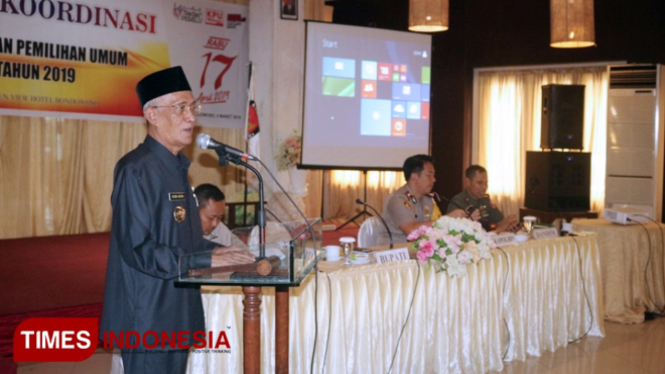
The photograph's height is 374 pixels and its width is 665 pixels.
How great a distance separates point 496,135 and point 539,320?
6228mm

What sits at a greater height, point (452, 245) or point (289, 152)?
point (289, 152)

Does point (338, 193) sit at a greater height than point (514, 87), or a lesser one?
lesser

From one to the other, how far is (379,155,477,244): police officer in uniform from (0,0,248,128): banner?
15.2 feet

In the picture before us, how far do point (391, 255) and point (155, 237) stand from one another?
5.75ft

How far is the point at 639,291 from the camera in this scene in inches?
217

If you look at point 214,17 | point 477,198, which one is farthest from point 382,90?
point 214,17

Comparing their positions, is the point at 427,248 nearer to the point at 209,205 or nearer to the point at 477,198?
the point at 209,205

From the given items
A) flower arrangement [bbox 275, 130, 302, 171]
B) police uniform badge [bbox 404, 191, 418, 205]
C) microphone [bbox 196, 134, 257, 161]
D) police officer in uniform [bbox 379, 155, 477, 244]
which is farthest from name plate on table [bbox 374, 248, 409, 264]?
flower arrangement [bbox 275, 130, 302, 171]

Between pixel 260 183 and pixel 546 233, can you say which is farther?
pixel 546 233

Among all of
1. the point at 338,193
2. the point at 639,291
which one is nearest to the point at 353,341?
the point at 639,291

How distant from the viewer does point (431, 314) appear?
12.4 feet

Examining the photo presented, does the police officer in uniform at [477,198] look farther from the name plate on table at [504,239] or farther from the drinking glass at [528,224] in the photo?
the name plate on table at [504,239]

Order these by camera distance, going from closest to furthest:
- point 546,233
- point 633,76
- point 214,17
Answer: point 546,233 → point 633,76 → point 214,17

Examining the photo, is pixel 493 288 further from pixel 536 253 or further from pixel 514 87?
pixel 514 87
